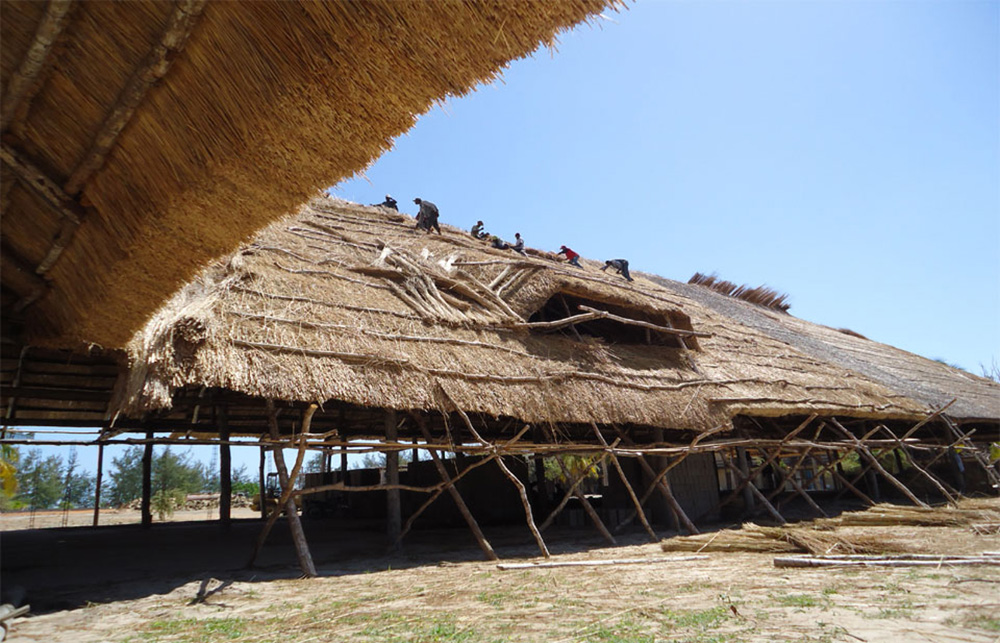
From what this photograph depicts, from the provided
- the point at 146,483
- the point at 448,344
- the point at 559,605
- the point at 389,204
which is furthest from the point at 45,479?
the point at 559,605

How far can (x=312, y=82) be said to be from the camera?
2.28 meters

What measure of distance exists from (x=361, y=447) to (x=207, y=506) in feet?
63.3

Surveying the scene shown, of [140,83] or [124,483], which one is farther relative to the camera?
[124,483]

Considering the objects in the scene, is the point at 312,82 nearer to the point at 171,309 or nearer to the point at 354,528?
the point at 171,309

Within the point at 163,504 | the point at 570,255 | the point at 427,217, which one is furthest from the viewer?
the point at 163,504

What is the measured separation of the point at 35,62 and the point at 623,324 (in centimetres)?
900

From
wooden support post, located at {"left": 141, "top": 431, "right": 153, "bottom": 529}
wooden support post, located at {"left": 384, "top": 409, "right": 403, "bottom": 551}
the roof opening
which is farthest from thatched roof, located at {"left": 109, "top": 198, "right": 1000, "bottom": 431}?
wooden support post, located at {"left": 141, "top": 431, "right": 153, "bottom": 529}

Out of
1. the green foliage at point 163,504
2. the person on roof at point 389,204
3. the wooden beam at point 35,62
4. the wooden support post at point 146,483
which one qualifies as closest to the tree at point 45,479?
the green foliage at point 163,504

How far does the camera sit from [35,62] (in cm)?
219

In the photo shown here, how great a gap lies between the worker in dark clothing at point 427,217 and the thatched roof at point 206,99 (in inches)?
334

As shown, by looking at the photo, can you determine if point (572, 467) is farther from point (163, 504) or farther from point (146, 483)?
point (163, 504)

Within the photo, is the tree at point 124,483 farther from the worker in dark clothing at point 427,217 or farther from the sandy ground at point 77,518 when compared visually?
the worker in dark clothing at point 427,217

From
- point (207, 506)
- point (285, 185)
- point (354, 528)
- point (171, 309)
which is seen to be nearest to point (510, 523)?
point (354, 528)

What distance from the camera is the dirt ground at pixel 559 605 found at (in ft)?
10.5
